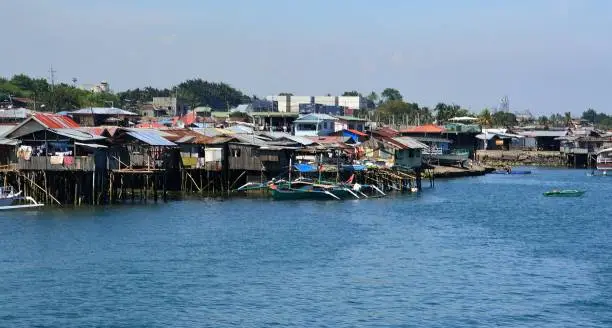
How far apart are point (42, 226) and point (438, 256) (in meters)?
16.0

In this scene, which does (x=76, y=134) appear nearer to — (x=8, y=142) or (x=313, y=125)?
(x=8, y=142)

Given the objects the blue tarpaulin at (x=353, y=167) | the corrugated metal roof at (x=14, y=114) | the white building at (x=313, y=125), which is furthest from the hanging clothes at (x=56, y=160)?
the white building at (x=313, y=125)

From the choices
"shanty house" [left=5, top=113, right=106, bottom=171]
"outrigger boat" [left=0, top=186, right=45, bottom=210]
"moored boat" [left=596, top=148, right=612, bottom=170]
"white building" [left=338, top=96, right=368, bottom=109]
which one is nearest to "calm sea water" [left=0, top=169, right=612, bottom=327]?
"outrigger boat" [left=0, top=186, right=45, bottom=210]

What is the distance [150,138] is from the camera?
52.3 m

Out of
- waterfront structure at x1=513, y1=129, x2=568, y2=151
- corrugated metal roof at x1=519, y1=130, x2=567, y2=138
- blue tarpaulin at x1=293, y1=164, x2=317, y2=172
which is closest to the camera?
blue tarpaulin at x1=293, y1=164, x2=317, y2=172

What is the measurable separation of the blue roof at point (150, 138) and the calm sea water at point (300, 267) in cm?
384

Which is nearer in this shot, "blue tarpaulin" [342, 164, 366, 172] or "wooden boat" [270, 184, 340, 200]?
"wooden boat" [270, 184, 340, 200]

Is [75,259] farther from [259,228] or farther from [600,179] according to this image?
[600,179]

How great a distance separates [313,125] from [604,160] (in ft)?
101

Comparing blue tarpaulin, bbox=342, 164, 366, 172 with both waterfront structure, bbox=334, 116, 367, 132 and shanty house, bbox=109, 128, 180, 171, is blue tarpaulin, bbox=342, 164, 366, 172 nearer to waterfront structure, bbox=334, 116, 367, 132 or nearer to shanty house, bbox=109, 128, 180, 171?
shanty house, bbox=109, 128, 180, 171

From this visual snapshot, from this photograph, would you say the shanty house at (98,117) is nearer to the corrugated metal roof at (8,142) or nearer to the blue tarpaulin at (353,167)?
the blue tarpaulin at (353,167)

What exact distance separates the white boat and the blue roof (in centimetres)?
4879

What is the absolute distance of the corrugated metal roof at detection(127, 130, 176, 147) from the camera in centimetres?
5100

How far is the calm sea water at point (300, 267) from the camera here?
25.3 metres
